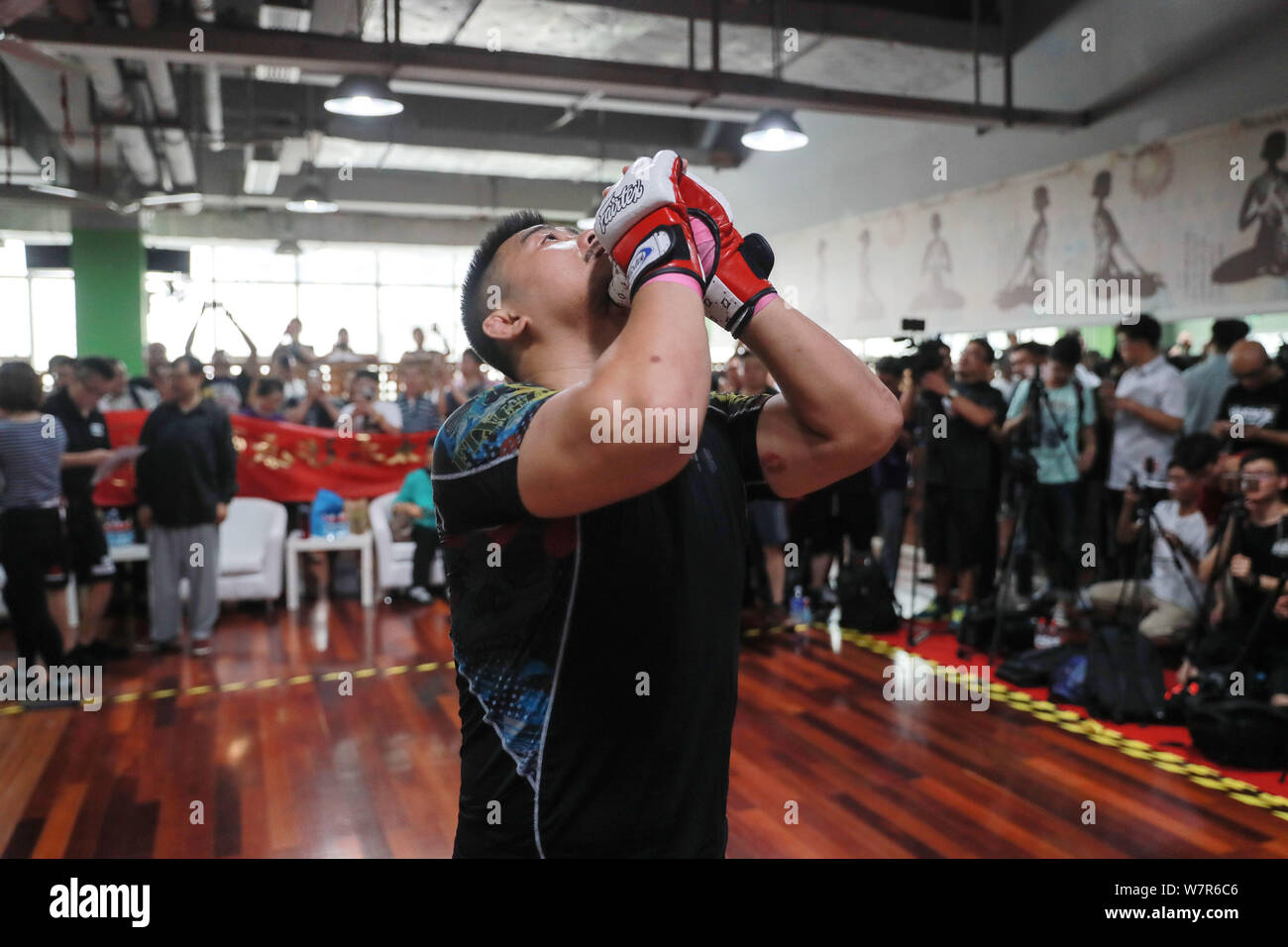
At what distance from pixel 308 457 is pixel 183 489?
5.75 ft

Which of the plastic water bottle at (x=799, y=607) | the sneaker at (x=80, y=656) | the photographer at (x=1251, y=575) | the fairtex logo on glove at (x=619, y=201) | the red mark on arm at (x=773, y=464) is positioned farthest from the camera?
the plastic water bottle at (x=799, y=607)

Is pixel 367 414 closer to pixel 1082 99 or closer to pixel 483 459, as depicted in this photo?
pixel 1082 99

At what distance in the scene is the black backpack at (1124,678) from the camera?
4.55m

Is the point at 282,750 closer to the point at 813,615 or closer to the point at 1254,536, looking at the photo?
the point at 813,615

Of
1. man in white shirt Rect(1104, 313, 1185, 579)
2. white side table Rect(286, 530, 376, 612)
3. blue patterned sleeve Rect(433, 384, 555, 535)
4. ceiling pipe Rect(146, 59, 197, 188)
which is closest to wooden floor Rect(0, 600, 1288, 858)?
white side table Rect(286, 530, 376, 612)

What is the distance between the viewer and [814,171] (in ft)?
40.5

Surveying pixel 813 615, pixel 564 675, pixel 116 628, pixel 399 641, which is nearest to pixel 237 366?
pixel 116 628

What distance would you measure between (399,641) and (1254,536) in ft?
14.9

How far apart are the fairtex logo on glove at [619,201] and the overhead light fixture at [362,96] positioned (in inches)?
230

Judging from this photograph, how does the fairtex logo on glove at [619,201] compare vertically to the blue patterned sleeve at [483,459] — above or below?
above

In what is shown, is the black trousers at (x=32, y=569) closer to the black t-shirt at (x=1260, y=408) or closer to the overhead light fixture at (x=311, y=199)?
the black t-shirt at (x=1260, y=408)

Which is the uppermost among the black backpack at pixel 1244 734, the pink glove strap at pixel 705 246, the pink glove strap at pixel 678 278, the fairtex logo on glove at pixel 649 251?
the pink glove strap at pixel 705 246

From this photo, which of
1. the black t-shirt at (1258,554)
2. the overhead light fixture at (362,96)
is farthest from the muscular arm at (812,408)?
the overhead light fixture at (362,96)

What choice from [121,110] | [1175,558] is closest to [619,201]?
[1175,558]
